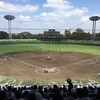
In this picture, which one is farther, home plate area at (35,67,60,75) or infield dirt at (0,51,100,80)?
home plate area at (35,67,60,75)

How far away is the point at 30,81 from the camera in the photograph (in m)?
27.5

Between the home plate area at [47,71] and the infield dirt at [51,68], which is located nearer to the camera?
the infield dirt at [51,68]

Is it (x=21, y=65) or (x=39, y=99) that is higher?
(x=39, y=99)

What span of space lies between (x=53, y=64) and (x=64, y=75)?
735 cm

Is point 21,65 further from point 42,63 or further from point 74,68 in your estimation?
point 74,68

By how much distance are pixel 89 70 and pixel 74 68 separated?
254cm

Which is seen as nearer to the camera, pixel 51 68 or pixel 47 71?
pixel 47 71

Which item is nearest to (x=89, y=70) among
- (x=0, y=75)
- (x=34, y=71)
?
(x=34, y=71)

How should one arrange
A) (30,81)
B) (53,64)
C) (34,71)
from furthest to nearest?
(53,64) < (34,71) < (30,81)

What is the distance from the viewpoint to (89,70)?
112 feet

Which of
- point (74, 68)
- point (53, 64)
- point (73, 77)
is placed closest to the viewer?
point (73, 77)

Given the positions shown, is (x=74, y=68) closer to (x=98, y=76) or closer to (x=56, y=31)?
(x=98, y=76)

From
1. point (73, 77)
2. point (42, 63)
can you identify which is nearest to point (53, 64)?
point (42, 63)

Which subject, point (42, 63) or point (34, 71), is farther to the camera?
point (42, 63)
